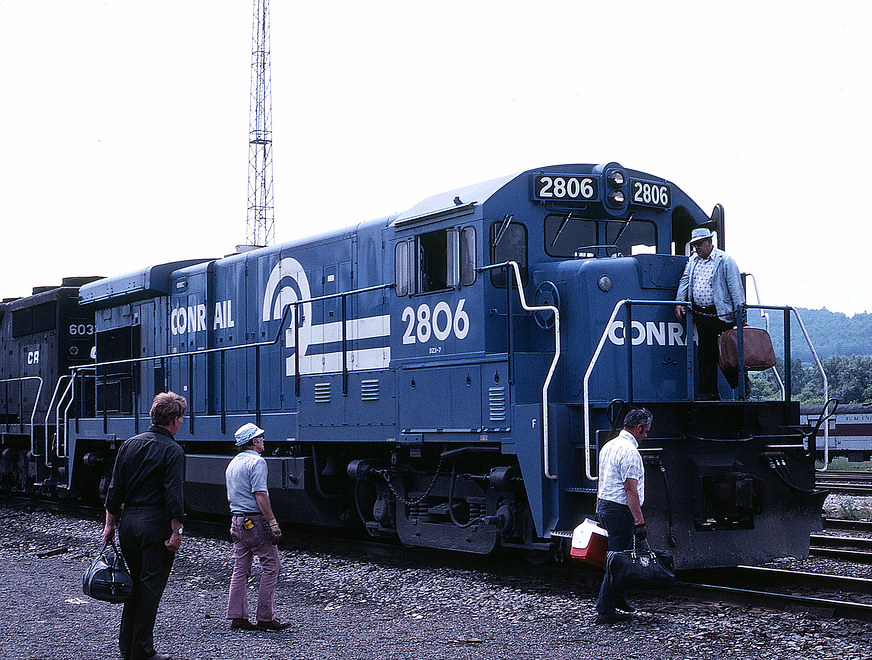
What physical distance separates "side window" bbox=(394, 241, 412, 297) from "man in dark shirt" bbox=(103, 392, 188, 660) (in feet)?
13.3

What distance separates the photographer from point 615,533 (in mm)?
7051

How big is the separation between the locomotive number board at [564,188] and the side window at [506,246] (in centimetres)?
34

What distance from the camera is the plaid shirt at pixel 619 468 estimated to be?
6.92 metres

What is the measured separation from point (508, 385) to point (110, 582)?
3765mm

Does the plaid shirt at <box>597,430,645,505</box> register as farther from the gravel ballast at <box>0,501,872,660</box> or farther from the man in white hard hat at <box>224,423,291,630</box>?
the man in white hard hat at <box>224,423,291,630</box>

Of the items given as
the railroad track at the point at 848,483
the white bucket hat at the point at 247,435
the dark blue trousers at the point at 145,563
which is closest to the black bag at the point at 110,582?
the dark blue trousers at the point at 145,563

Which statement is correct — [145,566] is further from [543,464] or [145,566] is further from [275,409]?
[275,409]

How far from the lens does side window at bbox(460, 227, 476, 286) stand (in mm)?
8891

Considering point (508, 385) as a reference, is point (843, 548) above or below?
below

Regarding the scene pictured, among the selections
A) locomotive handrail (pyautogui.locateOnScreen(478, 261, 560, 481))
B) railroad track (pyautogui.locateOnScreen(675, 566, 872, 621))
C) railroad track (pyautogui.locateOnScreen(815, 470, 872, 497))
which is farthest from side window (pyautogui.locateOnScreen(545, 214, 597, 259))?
railroad track (pyautogui.locateOnScreen(815, 470, 872, 497))

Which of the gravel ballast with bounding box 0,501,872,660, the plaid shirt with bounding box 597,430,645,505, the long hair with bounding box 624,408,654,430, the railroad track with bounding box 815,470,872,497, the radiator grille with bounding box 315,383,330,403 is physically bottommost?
the gravel ballast with bounding box 0,501,872,660

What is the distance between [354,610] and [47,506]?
11.3 metres

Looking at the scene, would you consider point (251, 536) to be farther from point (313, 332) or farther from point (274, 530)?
point (313, 332)

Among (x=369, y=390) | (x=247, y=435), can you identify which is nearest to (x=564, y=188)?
(x=369, y=390)
